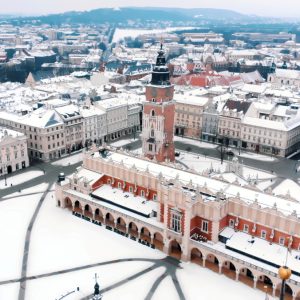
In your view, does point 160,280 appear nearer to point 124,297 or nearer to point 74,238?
point 124,297

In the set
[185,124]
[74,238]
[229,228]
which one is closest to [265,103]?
[185,124]

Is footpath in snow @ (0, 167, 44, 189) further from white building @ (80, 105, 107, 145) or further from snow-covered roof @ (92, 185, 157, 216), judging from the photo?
snow-covered roof @ (92, 185, 157, 216)

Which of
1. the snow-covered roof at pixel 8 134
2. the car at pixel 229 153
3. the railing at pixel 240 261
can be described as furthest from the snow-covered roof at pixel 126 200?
the car at pixel 229 153

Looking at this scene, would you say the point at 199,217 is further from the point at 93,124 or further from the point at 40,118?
the point at 93,124

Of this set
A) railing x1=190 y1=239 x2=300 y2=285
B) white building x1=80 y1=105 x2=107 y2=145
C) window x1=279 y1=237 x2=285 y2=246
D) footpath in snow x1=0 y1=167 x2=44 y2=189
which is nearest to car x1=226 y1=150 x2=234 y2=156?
white building x1=80 y1=105 x2=107 y2=145

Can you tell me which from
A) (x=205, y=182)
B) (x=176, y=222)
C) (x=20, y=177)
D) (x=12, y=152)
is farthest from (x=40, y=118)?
(x=176, y=222)
